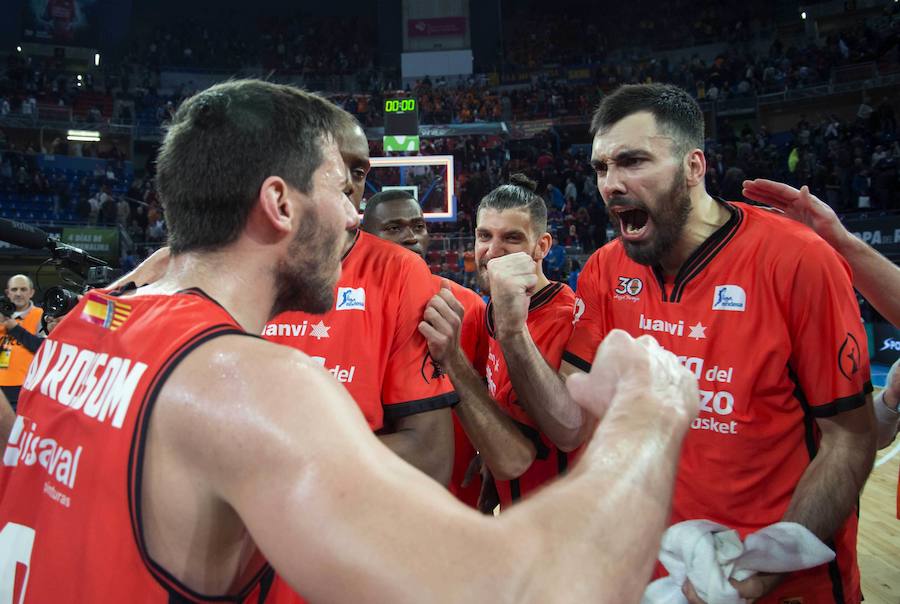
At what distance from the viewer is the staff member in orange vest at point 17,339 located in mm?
5652

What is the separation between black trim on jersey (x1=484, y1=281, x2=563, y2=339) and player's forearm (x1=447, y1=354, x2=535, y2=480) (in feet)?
1.88

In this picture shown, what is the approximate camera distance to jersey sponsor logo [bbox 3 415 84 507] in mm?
1094

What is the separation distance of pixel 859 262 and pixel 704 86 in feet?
73.1

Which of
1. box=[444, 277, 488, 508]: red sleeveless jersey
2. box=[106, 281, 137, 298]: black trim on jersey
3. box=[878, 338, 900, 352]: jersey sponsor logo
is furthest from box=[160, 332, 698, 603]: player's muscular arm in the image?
box=[878, 338, 900, 352]: jersey sponsor logo

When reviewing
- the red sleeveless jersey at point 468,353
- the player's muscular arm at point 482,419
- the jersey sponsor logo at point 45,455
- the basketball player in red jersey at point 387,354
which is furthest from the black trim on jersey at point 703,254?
the jersey sponsor logo at point 45,455

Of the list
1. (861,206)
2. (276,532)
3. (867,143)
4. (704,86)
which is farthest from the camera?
(704,86)

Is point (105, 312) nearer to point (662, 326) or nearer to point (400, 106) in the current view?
point (662, 326)

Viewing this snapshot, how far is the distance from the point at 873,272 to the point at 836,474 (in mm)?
859

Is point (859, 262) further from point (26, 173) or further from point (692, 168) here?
point (26, 173)

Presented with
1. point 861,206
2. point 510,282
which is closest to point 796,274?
point 510,282

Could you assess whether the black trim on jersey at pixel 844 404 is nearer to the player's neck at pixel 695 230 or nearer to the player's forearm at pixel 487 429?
the player's neck at pixel 695 230

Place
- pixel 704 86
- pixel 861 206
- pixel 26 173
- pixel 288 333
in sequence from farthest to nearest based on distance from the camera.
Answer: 1. pixel 704 86
2. pixel 26 173
3. pixel 861 206
4. pixel 288 333

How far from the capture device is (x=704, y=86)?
72.5 ft

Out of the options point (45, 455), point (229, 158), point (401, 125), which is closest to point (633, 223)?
point (229, 158)
